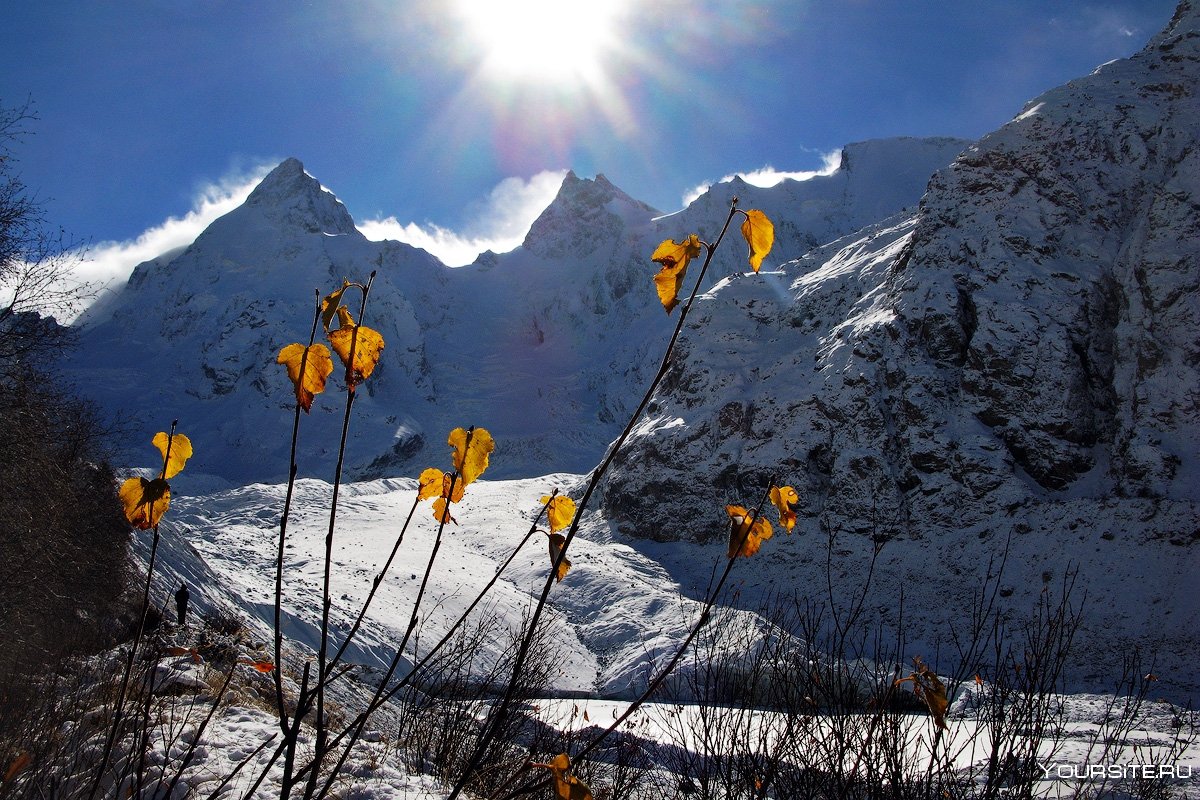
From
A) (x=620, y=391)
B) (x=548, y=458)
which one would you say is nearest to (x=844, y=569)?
(x=548, y=458)

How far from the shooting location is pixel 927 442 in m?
26.5

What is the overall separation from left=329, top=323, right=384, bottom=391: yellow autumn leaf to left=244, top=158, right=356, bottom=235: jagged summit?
11281cm

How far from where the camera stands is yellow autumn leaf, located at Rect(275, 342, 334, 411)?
1060mm

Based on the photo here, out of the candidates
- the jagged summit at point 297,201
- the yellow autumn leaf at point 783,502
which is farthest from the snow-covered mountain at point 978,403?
the jagged summit at point 297,201

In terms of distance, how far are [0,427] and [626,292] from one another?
102 m

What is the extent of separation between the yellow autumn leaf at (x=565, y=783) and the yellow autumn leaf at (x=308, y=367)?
68 centimetres

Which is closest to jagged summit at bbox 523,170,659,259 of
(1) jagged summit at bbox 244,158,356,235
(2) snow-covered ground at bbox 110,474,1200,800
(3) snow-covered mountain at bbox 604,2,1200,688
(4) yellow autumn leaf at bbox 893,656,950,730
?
(1) jagged summit at bbox 244,158,356,235

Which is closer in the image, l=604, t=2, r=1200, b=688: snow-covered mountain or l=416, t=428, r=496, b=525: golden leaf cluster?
l=416, t=428, r=496, b=525: golden leaf cluster

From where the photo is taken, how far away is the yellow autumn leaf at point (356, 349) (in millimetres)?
1049

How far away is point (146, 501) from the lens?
124 cm

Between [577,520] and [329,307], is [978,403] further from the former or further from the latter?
[329,307]

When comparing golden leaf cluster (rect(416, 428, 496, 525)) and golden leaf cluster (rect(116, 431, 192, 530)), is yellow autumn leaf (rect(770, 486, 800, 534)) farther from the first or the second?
golden leaf cluster (rect(116, 431, 192, 530))

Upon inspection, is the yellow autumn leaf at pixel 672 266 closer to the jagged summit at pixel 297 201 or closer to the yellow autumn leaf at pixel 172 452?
the yellow autumn leaf at pixel 172 452

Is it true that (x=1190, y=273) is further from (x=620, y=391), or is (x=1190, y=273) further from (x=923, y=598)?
(x=620, y=391)
